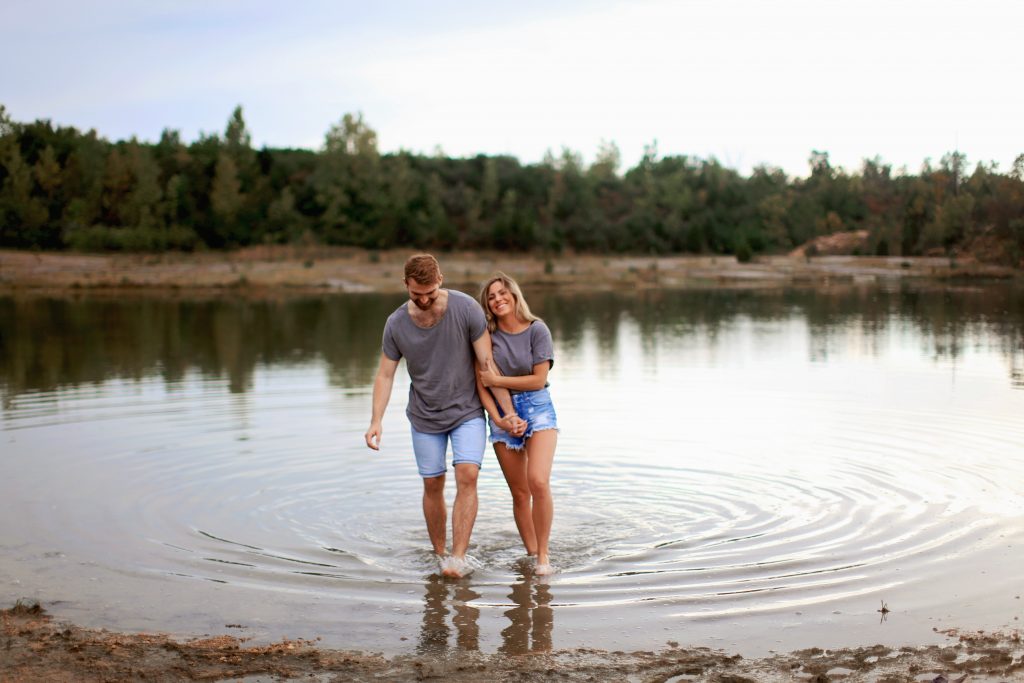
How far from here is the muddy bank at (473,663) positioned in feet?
17.3

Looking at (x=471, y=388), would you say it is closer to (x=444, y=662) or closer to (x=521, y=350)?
(x=521, y=350)

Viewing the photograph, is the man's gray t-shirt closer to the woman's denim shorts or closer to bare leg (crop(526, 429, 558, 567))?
the woman's denim shorts

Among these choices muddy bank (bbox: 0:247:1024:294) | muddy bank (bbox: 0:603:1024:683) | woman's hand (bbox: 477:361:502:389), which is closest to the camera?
muddy bank (bbox: 0:603:1024:683)

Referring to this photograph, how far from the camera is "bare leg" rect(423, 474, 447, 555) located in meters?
7.40

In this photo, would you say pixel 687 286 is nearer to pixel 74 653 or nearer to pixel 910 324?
pixel 910 324

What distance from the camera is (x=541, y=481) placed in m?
7.18

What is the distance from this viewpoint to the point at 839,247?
3157 inches

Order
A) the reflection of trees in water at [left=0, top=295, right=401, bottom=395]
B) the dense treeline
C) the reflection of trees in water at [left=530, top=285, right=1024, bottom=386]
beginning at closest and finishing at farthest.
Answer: the reflection of trees in water at [left=0, top=295, right=401, bottom=395]
the reflection of trees in water at [left=530, top=285, right=1024, bottom=386]
the dense treeline

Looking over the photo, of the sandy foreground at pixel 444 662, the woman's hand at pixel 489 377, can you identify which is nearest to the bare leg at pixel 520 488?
the woman's hand at pixel 489 377

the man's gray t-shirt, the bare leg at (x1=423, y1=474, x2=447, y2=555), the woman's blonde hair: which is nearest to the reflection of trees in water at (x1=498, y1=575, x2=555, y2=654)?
the bare leg at (x1=423, y1=474, x2=447, y2=555)

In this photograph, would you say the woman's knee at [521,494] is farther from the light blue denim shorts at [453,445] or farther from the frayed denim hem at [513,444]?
the light blue denim shorts at [453,445]

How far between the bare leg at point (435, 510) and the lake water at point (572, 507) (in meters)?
0.17

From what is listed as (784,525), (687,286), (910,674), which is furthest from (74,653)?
(687,286)

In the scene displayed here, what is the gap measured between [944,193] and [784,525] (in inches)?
2635
